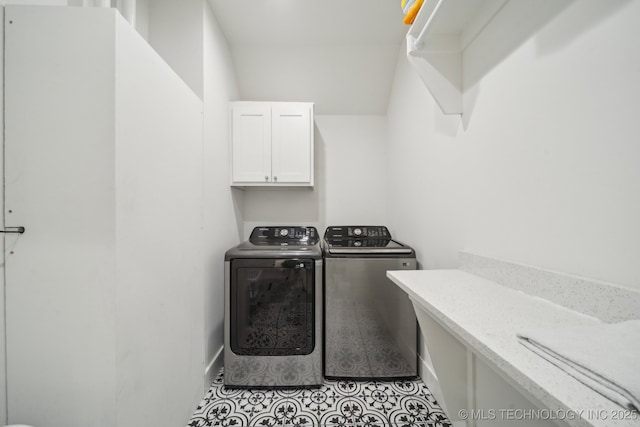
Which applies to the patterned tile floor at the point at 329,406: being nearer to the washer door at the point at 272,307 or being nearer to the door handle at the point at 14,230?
the washer door at the point at 272,307

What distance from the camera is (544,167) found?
2.62 feet

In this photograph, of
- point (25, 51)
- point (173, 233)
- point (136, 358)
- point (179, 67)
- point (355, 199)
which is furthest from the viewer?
point (355, 199)

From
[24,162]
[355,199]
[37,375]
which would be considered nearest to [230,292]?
[37,375]

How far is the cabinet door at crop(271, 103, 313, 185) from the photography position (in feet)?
6.61

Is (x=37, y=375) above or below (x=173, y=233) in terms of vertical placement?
below

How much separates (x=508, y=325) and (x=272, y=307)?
134cm

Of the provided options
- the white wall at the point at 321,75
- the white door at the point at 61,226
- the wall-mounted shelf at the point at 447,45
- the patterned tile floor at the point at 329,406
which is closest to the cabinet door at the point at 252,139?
the white wall at the point at 321,75

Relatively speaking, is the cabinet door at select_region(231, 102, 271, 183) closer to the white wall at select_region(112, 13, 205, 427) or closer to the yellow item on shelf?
the white wall at select_region(112, 13, 205, 427)

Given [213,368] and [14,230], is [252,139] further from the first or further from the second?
[213,368]

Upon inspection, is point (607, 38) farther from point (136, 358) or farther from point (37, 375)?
point (37, 375)

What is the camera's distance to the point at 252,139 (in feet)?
6.57

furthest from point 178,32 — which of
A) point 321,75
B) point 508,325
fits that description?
point 508,325

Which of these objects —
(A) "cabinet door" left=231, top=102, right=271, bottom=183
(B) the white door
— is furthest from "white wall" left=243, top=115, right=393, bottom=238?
(B) the white door

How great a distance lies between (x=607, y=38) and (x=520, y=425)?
128 centimetres
